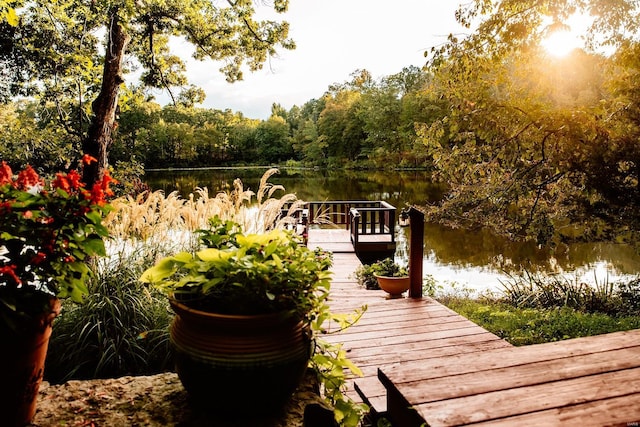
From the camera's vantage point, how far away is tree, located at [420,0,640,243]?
4.20 m

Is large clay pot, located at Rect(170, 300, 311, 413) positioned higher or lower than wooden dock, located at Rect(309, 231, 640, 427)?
higher

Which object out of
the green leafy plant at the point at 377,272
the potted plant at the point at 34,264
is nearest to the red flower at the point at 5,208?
the potted plant at the point at 34,264

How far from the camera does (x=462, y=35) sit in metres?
4.69

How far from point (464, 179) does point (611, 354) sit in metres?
3.57

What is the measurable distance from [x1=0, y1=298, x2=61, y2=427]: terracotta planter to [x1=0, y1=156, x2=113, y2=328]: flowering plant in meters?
0.04

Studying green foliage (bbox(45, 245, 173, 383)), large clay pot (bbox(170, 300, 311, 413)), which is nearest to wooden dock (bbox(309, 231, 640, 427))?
large clay pot (bbox(170, 300, 311, 413))

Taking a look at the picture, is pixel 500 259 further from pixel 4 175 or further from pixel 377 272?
pixel 4 175

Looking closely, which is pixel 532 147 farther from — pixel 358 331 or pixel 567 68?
pixel 358 331

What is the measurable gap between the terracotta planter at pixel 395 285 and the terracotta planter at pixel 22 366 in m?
3.83

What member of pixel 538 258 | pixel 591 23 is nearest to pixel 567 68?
pixel 591 23

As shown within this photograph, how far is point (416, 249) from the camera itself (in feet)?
12.5

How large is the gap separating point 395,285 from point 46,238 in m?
3.93

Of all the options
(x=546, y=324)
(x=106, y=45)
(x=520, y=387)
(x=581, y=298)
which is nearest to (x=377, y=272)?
(x=546, y=324)

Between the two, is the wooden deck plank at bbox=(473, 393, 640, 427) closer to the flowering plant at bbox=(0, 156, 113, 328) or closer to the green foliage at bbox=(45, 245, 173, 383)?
the flowering plant at bbox=(0, 156, 113, 328)
